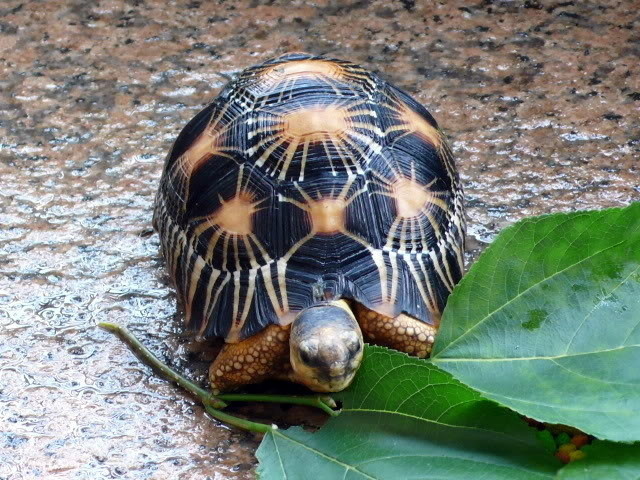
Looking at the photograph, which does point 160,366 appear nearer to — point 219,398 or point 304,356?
point 219,398

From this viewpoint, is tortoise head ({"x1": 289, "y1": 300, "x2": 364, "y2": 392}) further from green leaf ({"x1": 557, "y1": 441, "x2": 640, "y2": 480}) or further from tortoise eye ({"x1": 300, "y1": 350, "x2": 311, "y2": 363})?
green leaf ({"x1": 557, "y1": 441, "x2": 640, "y2": 480})

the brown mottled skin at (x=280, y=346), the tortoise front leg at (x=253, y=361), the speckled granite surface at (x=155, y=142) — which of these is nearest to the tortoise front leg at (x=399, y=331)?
the brown mottled skin at (x=280, y=346)

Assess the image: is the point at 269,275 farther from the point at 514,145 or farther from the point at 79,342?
the point at 514,145

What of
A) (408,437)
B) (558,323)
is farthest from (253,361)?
(558,323)

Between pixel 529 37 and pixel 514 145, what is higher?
pixel 529 37

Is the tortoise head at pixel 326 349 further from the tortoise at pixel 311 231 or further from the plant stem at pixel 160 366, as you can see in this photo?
the plant stem at pixel 160 366

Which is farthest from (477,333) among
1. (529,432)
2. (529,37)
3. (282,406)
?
(529,37)

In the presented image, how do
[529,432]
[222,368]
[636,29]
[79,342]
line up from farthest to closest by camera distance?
[636,29] → [79,342] → [222,368] → [529,432]
